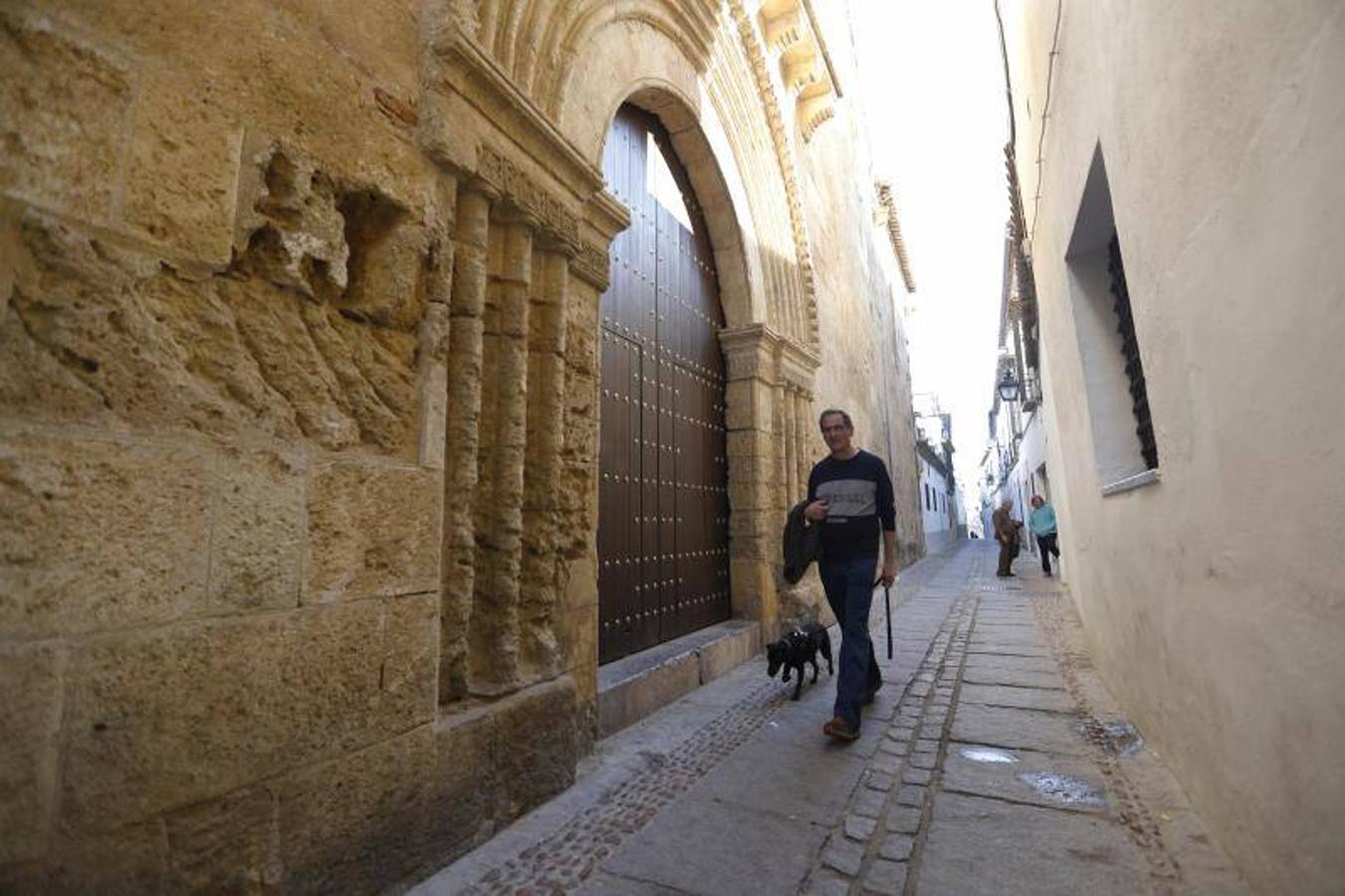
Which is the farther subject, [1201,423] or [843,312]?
[843,312]

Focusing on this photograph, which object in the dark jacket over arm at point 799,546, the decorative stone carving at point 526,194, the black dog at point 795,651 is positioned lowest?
the black dog at point 795,651

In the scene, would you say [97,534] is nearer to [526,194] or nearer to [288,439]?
[288,439]

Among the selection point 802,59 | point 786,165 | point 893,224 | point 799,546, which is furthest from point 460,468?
point 893,224

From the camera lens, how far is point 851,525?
3203mm

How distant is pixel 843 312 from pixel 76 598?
792cm

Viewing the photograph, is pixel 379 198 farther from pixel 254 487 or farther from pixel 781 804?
pixel 781 804

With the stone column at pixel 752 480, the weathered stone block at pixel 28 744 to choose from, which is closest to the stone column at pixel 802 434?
the stone column at pixel 752 480

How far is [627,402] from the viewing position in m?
3.82

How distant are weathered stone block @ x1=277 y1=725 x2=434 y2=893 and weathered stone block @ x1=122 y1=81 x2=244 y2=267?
1.22 metres

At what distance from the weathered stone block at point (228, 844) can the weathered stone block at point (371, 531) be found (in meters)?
0.43

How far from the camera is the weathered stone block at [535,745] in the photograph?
2066 millimetres

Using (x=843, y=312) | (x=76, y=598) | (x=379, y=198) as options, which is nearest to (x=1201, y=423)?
(x=379, y=198)

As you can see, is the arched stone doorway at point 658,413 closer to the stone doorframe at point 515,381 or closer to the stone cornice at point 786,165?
the stone doorframe at point 515,381

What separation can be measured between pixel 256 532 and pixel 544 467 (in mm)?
1103
